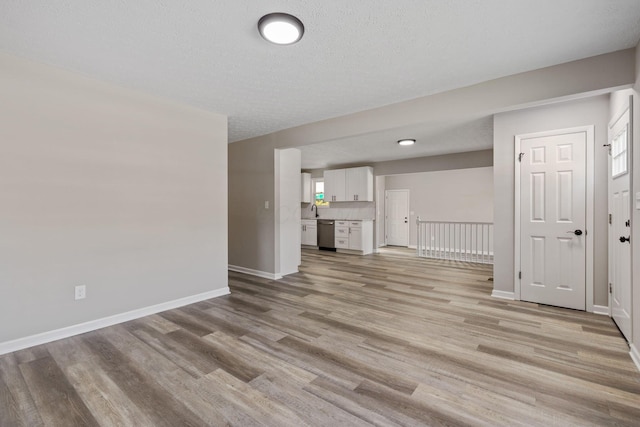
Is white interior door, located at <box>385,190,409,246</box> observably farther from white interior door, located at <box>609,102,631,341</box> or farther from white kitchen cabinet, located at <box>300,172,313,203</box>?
white interior door, located at <box>609,102,631,341</box>

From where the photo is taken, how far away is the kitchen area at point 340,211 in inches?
304


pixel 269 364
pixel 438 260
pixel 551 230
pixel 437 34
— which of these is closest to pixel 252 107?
pixel 437 34

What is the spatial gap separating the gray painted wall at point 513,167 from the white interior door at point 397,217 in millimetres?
5566

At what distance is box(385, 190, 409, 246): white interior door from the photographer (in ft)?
30.7

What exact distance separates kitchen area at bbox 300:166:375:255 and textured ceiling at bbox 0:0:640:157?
4637 millimetres

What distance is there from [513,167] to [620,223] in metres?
1.20

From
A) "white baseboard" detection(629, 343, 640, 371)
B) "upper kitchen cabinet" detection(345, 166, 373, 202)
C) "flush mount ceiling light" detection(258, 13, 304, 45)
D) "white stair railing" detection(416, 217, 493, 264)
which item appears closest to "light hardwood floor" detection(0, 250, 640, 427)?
"white baseboard" detection(629, 343, 640, 371)

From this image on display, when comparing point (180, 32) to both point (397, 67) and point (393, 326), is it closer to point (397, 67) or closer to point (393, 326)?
point (397, 67)

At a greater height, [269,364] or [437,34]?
[437,34]

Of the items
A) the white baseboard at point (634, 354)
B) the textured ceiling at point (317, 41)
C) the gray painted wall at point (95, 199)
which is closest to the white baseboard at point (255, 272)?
the gray painted wall at point (95, 199)

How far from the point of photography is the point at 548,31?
7.00ft

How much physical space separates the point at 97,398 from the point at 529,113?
4782 millimetres

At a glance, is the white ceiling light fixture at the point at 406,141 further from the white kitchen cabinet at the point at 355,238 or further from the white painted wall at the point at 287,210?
the white kitchen cabinet at the point at 355,238

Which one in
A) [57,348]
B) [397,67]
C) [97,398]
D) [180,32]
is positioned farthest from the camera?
[397,67]
